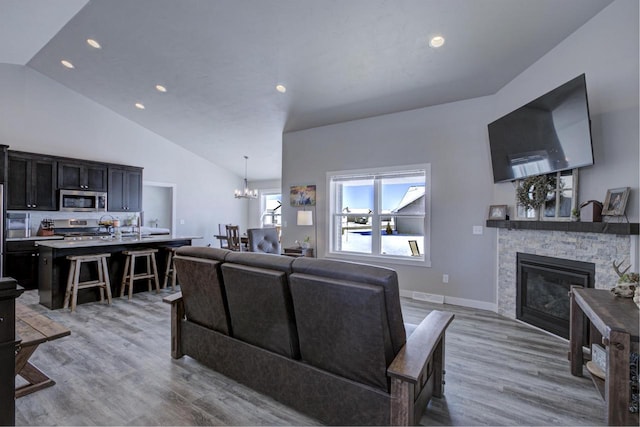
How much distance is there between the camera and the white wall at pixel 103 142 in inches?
221

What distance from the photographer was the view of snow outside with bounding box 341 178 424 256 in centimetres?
501

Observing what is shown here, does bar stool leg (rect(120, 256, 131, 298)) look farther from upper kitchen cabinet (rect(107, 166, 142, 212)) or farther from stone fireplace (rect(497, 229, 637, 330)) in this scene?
stone fireplace (rect(497, 229, 637, 330))

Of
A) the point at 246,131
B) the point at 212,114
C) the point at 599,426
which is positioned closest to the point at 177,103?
the point at 212,114

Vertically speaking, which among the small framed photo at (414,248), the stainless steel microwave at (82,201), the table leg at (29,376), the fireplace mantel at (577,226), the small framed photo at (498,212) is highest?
the stainless steel microwave at (82,201)

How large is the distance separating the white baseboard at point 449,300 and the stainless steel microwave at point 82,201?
633 centimetres

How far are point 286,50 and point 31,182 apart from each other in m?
5.30

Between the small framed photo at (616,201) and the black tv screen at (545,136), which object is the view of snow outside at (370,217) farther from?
the small framed photo at (616,201)

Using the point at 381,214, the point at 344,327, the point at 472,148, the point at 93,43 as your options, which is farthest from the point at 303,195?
the point at 344,327

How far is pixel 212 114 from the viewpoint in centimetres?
605

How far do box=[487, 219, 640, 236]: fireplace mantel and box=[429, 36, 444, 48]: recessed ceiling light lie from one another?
225 cm

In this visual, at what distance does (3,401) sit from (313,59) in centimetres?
395

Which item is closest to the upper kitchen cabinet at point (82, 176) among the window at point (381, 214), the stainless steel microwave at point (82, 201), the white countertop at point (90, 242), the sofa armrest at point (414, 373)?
the stainless steel microwave at point (82, 201)

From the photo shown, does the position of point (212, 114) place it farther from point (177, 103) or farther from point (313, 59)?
point (313, 59)

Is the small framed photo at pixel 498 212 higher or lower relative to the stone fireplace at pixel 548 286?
higher
